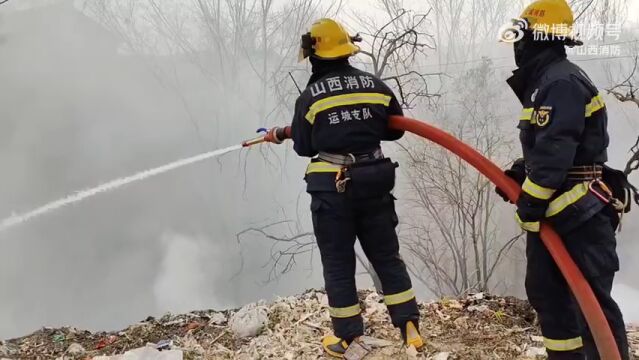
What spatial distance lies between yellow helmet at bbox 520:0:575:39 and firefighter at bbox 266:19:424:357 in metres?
1.07

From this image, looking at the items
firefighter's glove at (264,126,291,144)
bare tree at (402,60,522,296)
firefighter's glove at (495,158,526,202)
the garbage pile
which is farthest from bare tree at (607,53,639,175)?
firefighter's glove at (264,126,291,144)

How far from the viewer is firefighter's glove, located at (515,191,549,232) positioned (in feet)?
8.16

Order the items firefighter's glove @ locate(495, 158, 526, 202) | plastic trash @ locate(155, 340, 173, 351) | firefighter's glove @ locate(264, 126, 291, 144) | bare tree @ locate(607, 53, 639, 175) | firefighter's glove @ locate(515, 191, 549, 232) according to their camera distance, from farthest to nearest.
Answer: bare tree @ locate(607, 53, 639, 175) → plastic trash @ locate(155, 340, 173, 351) → firefighter's glove @ locate(264, 126, 291, 144) → firefighter's glove @ locate(495, 158, 526, 202) → firefighter's glove @ locate(515, 191, 549, 232)

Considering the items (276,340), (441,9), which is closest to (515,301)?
(276,340)

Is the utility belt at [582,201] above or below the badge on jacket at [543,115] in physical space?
below

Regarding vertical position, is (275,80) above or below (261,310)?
above

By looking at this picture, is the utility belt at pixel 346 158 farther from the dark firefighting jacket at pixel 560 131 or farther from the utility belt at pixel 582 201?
the utility belt at pixel 582 201

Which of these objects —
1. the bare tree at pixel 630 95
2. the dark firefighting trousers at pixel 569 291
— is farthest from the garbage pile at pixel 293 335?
the bare tree at pixel 630 95

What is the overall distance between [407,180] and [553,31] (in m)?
9.09

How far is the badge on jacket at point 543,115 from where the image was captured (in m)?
2.38

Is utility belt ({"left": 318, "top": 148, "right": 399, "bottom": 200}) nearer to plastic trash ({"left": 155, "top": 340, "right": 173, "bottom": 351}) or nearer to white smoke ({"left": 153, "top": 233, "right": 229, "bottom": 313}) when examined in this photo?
plastic trash ({"left": 155, "top": 340, "right": 173, "bottom": 351})

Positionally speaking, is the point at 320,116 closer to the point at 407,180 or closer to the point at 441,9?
the point at 407,180

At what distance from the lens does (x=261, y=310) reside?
4.47 meters

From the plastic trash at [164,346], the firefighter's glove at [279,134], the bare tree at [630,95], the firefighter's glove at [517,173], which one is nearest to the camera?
the firefighter's glove at [517,173]
